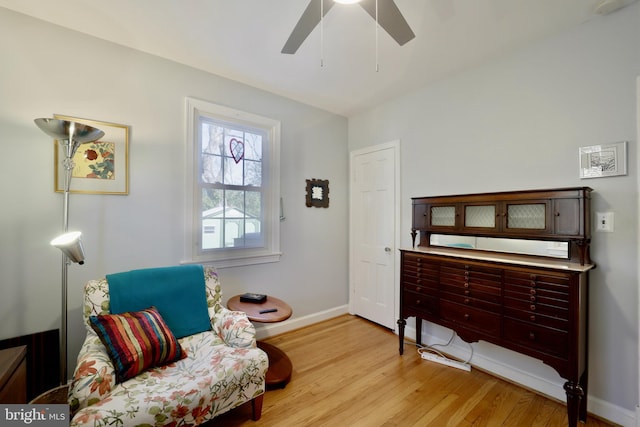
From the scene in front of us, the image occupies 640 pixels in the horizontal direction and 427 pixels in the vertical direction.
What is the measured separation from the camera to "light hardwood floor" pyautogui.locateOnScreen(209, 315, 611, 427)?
1.74 metres

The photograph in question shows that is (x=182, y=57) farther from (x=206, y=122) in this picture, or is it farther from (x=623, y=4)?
(x=623, y=4)

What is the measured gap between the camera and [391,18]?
1558 millimetres

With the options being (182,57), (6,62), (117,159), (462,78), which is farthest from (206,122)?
(462,78)

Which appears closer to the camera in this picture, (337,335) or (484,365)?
(484,365)

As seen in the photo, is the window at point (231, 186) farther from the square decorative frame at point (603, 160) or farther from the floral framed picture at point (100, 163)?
the square decorative frame at point (603, 160)

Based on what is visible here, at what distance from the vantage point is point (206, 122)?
2627 mm

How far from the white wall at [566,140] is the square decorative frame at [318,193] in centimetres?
124

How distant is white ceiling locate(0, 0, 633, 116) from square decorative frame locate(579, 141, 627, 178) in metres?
0.89

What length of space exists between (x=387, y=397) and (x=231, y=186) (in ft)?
7.46

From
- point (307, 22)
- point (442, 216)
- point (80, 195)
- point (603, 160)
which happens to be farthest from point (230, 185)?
point (603, 160)

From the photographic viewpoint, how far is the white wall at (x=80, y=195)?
71.4 inches

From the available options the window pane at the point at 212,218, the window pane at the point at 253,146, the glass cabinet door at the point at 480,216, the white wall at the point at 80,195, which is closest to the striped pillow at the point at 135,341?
the white wall at the point at 80,195

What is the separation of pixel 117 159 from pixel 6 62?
32.4 inches

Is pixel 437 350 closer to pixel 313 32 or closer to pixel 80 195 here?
pixel 313 32
